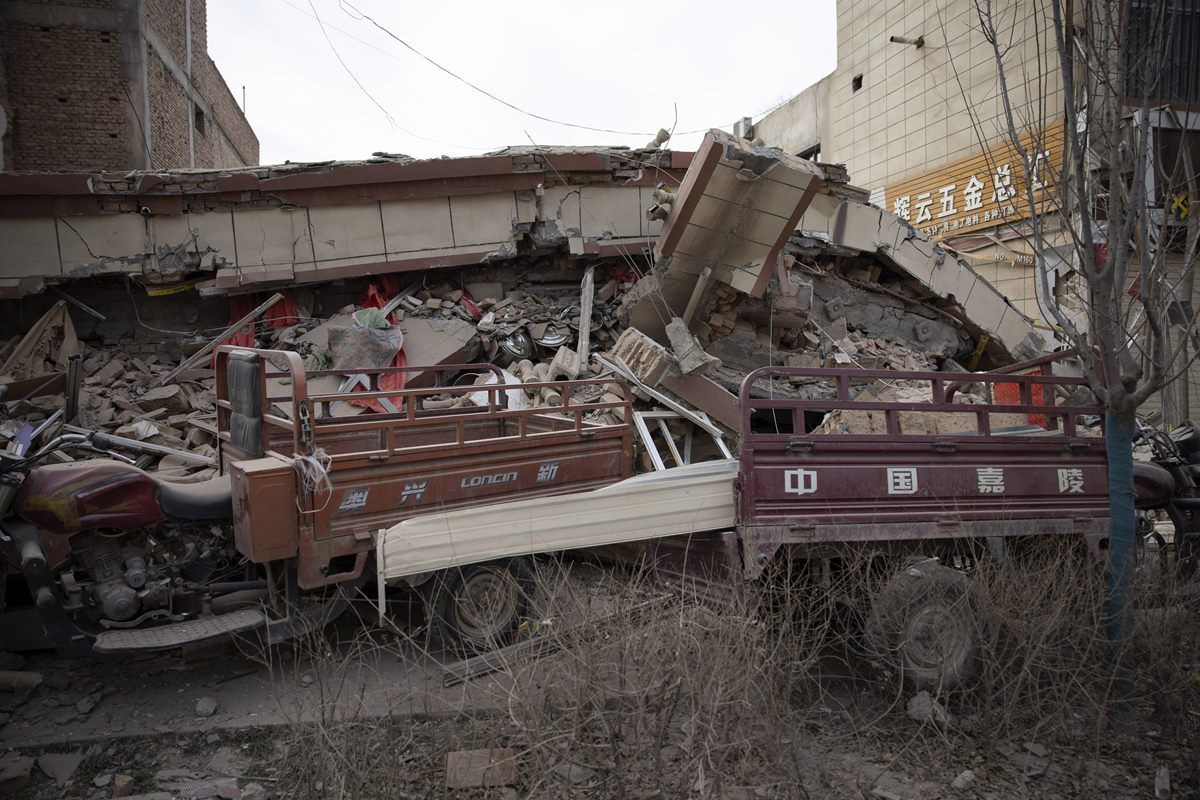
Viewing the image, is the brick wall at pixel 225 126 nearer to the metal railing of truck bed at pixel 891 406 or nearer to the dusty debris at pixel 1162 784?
the metal railing of truck bed at pixel 891 406

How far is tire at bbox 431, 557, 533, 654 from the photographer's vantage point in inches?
204

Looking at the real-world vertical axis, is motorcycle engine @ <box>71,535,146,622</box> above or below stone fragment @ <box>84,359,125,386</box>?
below

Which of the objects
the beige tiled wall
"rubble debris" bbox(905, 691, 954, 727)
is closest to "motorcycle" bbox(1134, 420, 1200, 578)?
"rubble debris" bbox(905, 691, 954, 727)

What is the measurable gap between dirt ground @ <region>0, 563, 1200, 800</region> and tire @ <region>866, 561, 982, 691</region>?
0.76ft

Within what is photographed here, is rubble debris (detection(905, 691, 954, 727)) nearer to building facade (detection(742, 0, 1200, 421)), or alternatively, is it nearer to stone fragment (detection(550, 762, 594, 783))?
stone fragment (detection(550, 762, 594, 783))

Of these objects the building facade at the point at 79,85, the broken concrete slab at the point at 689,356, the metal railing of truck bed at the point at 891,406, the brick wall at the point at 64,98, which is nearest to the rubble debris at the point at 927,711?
the metal railing of truck bed at the point at 891,406

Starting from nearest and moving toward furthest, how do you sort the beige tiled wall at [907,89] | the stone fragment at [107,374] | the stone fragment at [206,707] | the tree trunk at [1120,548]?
the tree trunk at [1120,548], the stone fragment at [206,707], the stone fragment at [107,374], the beige tiled wall at [907,89]

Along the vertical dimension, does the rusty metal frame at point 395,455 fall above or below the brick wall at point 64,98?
below

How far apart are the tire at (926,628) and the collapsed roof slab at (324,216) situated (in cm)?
824

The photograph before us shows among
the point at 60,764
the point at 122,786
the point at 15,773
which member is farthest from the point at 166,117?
the point at 122,786

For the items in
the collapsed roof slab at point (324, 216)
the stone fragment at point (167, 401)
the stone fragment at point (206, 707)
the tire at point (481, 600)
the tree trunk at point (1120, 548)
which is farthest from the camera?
the collapsed roof slab at point (324, 216)

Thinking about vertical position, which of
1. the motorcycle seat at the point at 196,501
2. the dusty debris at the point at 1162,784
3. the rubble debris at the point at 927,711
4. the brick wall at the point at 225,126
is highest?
the brick wall at the point at 225,126

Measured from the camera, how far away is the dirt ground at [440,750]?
11.0 ft

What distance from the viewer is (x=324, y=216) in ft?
37.3
